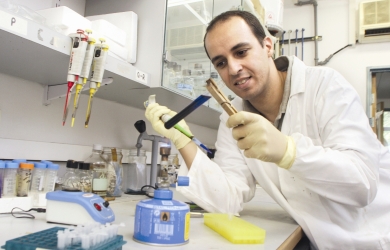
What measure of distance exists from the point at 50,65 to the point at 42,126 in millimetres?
332

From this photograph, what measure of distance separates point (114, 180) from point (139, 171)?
299 millimetres

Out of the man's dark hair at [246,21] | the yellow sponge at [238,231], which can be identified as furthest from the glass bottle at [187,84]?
the yellow sponge at [238,231]

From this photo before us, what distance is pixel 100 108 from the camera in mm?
1555

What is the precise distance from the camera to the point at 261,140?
828 mm

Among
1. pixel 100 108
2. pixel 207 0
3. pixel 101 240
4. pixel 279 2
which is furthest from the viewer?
pixel 279 2

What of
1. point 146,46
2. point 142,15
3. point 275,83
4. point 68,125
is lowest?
point 68,125

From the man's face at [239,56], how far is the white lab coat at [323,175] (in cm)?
13

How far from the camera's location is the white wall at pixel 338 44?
3172mm

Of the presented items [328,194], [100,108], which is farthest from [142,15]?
[328,194]

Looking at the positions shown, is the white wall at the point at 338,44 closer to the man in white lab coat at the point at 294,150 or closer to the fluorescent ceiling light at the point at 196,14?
the fluorescent ceiling light at the point at 196,14

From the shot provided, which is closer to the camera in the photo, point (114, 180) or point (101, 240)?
point (101, 240)

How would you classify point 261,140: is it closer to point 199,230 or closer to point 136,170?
point 199,230

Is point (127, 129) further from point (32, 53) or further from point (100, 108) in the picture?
point (32, 53)

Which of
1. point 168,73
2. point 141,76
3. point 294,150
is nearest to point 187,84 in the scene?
point 168,73
